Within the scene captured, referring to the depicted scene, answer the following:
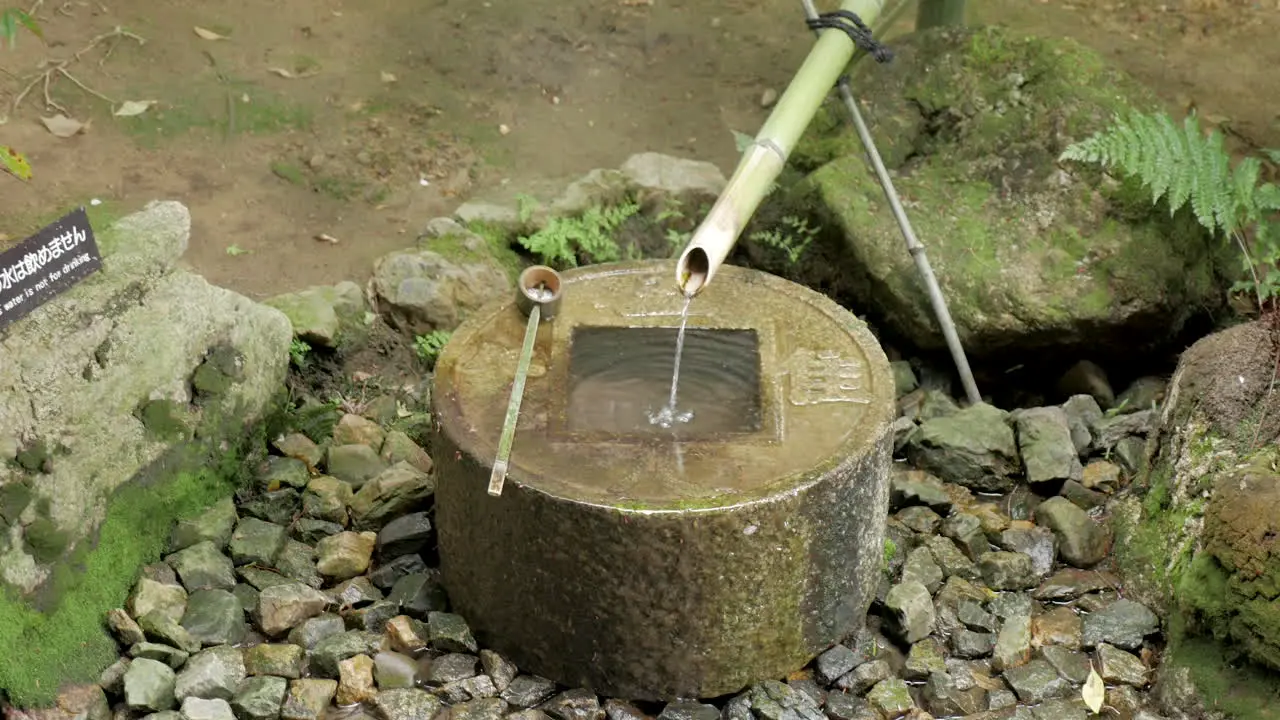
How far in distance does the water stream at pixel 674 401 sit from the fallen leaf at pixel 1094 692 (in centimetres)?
150

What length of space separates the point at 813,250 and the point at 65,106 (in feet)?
11.8

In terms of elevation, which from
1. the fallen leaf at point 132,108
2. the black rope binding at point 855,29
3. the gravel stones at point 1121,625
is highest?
the black rope binding at point 855,29

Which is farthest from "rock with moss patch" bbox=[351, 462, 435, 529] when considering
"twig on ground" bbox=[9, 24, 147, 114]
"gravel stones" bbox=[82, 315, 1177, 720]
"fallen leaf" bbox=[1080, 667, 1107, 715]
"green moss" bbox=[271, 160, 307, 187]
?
"twig on ground" bbox=[9, 24, 147, 114]

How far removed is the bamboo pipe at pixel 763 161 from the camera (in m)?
4.04

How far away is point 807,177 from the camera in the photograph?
236 inches

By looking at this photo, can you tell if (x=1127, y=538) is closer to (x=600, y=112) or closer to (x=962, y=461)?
(x=962, y=461)

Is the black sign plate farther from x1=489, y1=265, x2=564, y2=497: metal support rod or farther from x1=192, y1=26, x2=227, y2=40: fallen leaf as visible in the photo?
x1=192, y1=26, x2=227, y2=40: fallen leaf

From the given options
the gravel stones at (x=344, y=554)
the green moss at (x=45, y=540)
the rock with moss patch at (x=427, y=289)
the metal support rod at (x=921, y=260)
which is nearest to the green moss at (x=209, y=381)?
the gravel stones at (x=344, y=554)

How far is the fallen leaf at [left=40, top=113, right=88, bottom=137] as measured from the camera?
6.19m

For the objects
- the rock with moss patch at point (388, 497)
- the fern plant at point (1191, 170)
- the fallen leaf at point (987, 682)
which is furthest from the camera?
the fern plant at point (1191, 170)

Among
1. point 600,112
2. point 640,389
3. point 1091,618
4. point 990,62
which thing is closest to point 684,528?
point 640,389

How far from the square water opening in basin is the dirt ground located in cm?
174

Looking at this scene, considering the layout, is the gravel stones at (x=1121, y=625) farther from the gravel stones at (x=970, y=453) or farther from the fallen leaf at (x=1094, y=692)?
the gravel stones at (x=970, y=453)

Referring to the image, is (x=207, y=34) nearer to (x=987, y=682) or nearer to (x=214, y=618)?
(x=214, y=618)
